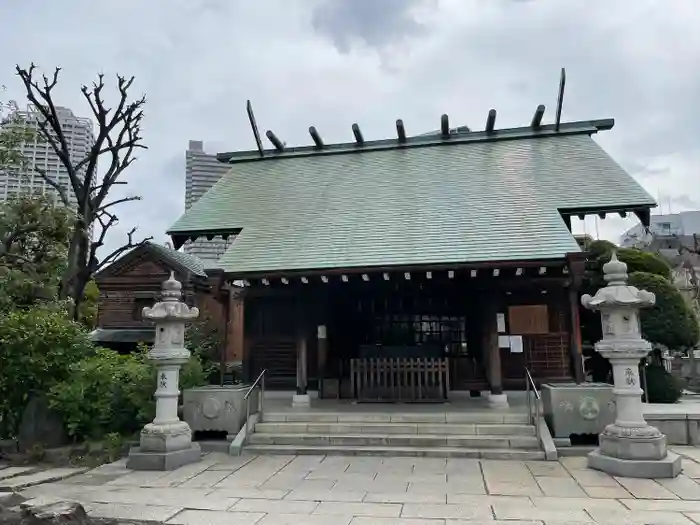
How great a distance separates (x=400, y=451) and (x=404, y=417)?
41.8 inches

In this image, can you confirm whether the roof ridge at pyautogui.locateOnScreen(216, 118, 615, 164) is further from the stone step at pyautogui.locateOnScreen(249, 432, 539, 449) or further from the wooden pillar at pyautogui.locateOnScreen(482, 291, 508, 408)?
the stone step at pyautogui.locateOnScreen(249, 432, 539, 449)

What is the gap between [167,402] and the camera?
7848 millimetres

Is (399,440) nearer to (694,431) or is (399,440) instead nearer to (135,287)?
(694,431)

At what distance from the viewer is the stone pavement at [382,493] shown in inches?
194

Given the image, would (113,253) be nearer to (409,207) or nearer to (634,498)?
(409,207)

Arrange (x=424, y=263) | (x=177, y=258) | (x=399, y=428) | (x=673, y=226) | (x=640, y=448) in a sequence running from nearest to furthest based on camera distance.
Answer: (x=640, y=448) < (x=399, y=428) < (x=424, y=263) < (x=177, y=258) < (x=673, y=226)

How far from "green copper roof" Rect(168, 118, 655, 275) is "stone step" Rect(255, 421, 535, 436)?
3119 millimetres

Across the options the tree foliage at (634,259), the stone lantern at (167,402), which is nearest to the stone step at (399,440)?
the stone lantern at (167,402)

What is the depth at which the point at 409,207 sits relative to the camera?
12.2 m

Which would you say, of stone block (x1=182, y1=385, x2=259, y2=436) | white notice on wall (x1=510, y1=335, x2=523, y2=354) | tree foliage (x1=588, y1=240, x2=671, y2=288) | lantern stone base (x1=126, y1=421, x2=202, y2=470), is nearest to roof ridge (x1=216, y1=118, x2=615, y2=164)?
tree foliage (x1=588, y1=240, x2=671, y2=288)

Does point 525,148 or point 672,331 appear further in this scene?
point 525,148

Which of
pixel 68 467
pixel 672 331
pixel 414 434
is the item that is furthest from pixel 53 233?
pixel 672 331

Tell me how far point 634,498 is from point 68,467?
801 cm

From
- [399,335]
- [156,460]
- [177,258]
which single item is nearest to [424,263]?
[399,335]
